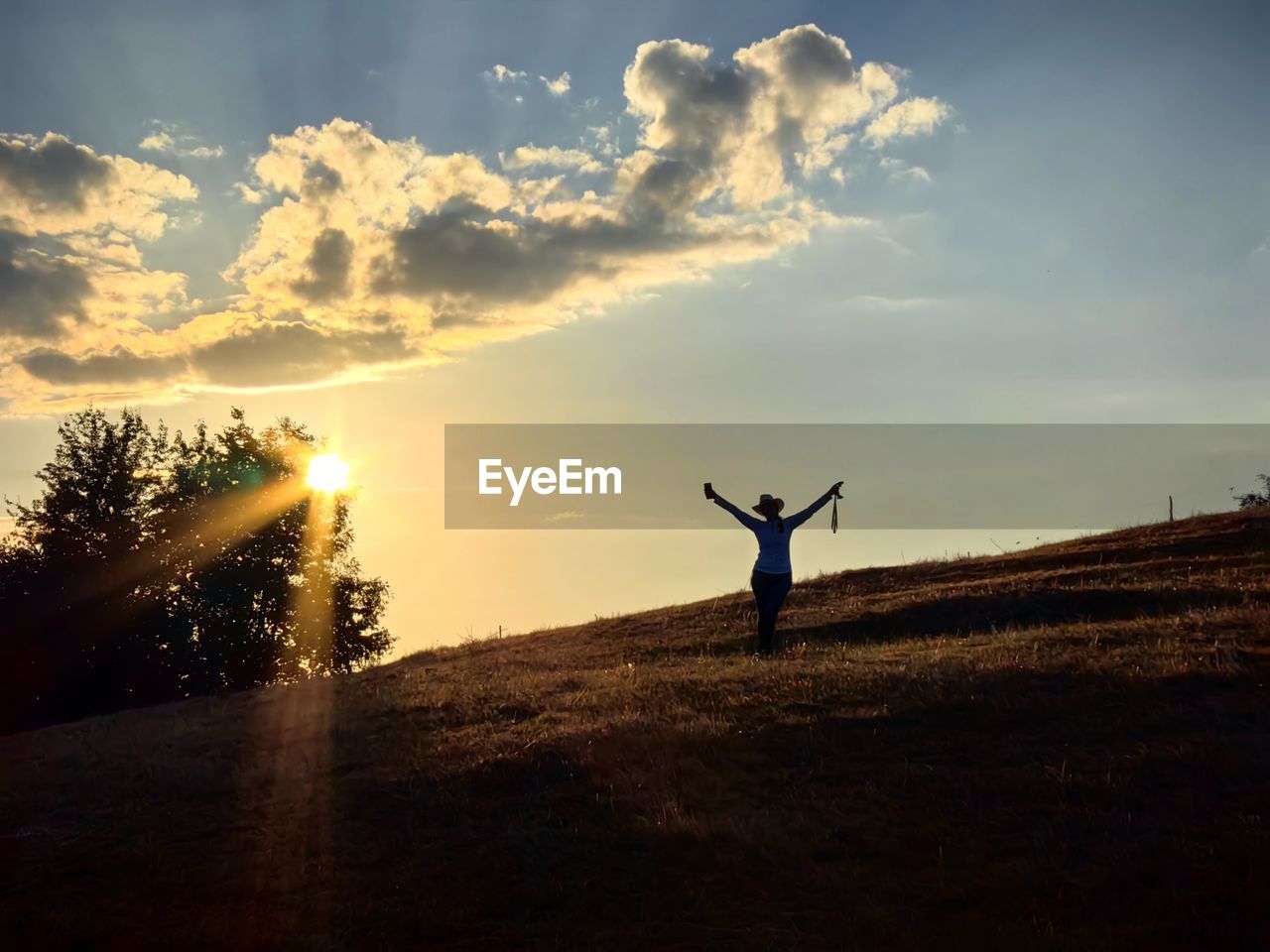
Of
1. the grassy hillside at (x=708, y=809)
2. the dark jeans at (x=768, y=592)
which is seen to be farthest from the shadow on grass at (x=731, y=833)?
the dark jeans at (x=768, y=592)

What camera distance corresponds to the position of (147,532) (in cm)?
4244

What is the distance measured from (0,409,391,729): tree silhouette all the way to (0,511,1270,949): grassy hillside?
85.4ft

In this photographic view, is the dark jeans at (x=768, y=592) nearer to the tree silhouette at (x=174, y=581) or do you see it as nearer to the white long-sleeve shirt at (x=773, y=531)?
the white long-sleeve shirt at (x=773, y=531)

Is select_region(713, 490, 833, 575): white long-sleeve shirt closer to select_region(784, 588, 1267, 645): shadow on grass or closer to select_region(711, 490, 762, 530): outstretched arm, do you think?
select_region(711, 490, 762, 530): outstretched arm

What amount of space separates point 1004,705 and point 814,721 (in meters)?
2.15

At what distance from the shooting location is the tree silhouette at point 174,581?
3922cm

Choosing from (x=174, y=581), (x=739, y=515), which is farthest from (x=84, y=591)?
(x=739, y=515)

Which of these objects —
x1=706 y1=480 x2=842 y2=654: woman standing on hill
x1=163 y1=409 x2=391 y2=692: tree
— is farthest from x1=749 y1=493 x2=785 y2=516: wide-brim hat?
x1=163 y1=409 x2=391 y2=692: tree

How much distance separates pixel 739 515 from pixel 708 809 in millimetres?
7743

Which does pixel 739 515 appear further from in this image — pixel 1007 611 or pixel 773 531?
pixel 1007 611

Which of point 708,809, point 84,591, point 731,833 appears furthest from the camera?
point 84,591

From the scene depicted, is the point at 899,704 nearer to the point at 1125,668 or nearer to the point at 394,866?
the point at 1125,668

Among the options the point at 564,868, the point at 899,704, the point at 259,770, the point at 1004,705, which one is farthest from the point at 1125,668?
the point at 259,770

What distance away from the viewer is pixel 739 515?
16547 mm
